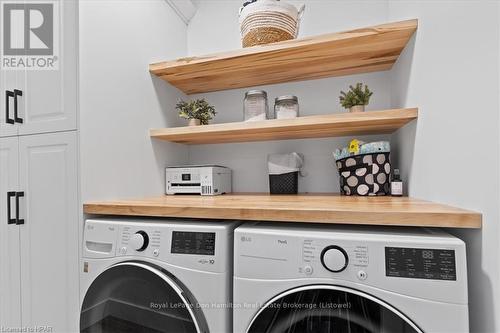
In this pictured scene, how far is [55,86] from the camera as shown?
1.06 meters

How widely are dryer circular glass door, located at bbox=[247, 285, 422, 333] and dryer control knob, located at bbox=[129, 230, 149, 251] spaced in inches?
17.4

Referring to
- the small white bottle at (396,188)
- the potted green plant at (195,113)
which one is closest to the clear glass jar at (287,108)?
the potted green plant at (195,113)

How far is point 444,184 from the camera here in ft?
2.72

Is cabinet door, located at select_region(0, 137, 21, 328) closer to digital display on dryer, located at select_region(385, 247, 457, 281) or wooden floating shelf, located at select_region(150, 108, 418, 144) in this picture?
wooden floating shelf, located at select_region(150, 108, 418, 144)

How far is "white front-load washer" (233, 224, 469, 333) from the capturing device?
0.62m

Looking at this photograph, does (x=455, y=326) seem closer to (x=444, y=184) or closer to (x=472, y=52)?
(x=444, y=184)

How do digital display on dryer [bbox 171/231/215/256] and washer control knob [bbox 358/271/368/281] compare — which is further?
digital display on dryer [bbox 171/231/215/256]

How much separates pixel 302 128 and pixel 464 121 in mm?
654

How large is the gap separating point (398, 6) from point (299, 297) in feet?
4.42

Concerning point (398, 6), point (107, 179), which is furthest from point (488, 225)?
point (107, 179)

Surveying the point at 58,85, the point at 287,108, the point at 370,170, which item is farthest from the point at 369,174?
the point at 58,85

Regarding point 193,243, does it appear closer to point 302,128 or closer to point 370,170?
point 302,128

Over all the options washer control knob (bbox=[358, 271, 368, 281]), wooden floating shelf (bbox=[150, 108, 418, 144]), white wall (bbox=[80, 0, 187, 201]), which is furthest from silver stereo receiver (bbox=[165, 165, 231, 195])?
washer control knob (bbox=[358, 271, 368, 281])

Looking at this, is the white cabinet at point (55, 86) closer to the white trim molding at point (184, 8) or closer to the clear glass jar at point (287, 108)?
the white trim molding at point (184, 8)
